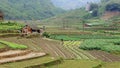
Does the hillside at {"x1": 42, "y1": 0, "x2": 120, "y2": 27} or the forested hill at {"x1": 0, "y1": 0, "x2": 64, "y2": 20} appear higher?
the forested hill at {"x1": 0, "y1": 0, "x2": 64, "y2": 20}

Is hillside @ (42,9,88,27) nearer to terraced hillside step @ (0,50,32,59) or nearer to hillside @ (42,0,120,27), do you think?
hillside @ (42,0,120,27)

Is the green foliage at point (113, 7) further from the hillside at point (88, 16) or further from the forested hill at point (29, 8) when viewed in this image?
the forested hill at point (29, 8)

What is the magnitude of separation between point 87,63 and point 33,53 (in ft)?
15.2

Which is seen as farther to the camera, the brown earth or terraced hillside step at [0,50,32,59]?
the brown earth

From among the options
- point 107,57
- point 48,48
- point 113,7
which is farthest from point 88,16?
point 107,57

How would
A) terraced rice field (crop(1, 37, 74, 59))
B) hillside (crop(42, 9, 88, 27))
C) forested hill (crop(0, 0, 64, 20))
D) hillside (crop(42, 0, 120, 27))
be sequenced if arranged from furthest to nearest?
forested hill (crop(0, 0, 64, 20)) < hillside (crop(42, 9, 88, 27)) < hillside (crop(42, 0, 120, 27)) < terraced rice field (crop(1, 37, 74, 59))

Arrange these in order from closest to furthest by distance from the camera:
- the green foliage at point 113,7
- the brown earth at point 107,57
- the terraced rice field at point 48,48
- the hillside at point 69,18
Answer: the terraced rice field at point 48,48
the brown earth at point 107,57
the hillside at point 69,18
the green foliage at point 113,7

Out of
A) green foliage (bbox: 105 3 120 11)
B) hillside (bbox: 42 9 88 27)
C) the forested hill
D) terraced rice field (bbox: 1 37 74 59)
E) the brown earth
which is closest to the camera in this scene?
terraced rice field (bbox: 1 37 74 59)

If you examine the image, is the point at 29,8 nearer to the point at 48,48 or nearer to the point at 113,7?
the point at 113,7

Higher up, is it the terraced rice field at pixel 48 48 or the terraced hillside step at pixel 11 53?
the terraced hillside step at pixel 11 53

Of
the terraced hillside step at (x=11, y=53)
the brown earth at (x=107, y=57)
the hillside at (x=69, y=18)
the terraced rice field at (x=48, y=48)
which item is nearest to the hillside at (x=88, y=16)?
the hillside at (x=69, y=18)

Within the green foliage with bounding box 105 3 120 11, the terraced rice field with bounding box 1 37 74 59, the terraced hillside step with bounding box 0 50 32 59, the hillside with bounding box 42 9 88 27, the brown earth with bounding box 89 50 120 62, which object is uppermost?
the green foliage with bounding box 105 3 120 11

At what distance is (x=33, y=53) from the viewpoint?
2688 centimetres

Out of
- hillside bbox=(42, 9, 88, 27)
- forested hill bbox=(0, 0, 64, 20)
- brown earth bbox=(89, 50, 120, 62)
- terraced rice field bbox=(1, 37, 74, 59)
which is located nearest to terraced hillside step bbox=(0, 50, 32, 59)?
terraced rice field bbox=(1, 37, 74, 59)
